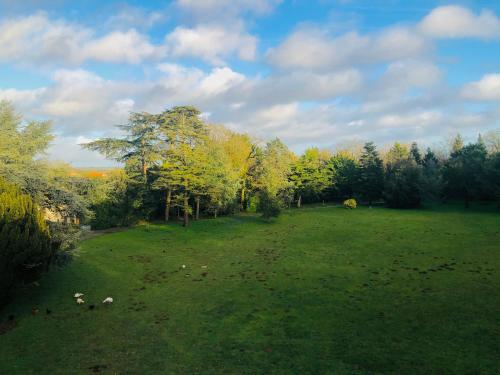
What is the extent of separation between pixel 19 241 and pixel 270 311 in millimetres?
11828

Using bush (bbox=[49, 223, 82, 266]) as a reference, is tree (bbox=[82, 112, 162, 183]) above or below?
above

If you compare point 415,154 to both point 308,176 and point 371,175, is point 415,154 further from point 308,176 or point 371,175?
point 308,176

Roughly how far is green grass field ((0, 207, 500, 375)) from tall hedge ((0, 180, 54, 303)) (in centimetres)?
211

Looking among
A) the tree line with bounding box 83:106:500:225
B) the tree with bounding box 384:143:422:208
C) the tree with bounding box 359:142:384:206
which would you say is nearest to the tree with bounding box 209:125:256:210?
the tree line with bounding box 83:106:500:225

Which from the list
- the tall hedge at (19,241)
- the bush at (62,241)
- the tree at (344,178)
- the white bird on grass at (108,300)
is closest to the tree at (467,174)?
the tree at (344,178)

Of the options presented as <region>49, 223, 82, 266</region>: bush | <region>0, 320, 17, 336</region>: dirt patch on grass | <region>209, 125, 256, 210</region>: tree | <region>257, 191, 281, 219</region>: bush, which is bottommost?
<region>0, 320, 17, 336</region>: dirt patch on grass

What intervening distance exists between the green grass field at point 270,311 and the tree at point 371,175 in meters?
30.2

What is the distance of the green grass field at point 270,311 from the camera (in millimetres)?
10773

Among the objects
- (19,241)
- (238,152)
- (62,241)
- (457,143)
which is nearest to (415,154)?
(457,143)

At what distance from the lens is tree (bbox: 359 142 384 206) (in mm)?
58344

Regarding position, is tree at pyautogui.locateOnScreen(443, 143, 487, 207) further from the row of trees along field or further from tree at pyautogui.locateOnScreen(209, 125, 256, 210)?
tree at pyautogui.locateOnScreen(209, 125, 256, 210)

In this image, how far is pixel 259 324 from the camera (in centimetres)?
1371

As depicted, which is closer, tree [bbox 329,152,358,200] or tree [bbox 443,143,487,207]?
tree [bbox 443,143,487,207]

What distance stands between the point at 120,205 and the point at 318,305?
30.7 m
